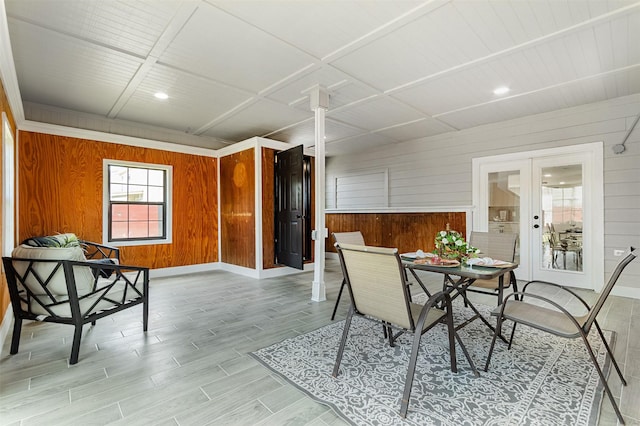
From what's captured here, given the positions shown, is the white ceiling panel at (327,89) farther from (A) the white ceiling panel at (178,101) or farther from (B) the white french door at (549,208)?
(B) the white french door at (549,208)

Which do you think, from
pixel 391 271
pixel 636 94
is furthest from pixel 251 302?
pixel 636 94

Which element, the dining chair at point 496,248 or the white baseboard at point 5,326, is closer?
the white baseboard at point 5,326

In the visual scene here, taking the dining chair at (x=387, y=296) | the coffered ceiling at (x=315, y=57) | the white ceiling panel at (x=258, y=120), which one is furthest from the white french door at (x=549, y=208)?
the dining chair at (x=387, y=296)

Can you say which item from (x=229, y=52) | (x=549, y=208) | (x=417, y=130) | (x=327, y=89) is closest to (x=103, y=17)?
(x=229, y=52)

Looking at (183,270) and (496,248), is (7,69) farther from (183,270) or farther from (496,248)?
(496,248)

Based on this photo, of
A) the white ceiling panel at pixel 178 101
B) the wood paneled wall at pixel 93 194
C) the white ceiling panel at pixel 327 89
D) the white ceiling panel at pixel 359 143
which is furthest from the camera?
the white ceiling panel at pixel 359 143

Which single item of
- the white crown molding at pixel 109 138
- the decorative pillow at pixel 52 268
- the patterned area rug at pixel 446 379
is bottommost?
the patterned area rug at pixel 446 379

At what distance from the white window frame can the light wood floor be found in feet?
6.60

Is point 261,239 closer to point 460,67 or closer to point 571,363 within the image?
point 460,67

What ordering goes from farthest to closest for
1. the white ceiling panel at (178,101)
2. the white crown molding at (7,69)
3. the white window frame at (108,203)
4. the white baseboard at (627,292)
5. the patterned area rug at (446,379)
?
the white window frame at (108,203) → the white baseboard at (627,292) → the white ceiling panel at (178,101) → the white crown molding at (7,69) → the patterned area rug at (446,379)

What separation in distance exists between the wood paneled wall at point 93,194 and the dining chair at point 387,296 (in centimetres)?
462

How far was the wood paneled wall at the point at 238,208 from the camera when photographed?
215 inches

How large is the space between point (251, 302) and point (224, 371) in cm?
173

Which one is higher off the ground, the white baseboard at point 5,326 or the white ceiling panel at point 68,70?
the white ceiling panel at point 68,70
